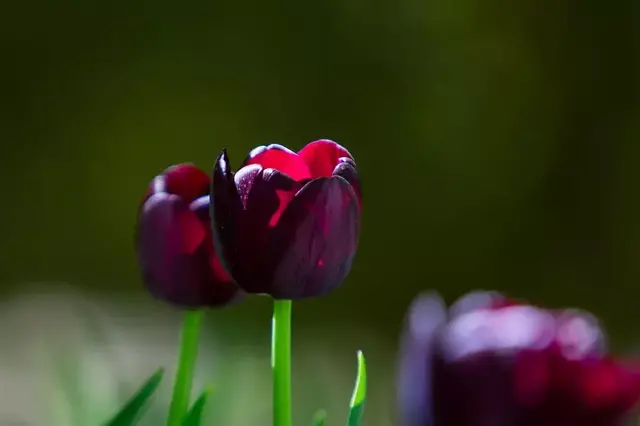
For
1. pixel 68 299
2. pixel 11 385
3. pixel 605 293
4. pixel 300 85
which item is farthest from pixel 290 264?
pixel 605 293

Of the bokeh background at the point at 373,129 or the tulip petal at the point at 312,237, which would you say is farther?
the bokeh background at the point at 373,129

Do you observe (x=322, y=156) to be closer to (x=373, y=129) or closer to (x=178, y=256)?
(x=178, y=256)

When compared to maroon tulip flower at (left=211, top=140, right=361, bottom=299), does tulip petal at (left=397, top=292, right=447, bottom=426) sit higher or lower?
lower

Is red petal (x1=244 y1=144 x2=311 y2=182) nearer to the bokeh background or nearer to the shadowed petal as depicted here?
the shadowed petal

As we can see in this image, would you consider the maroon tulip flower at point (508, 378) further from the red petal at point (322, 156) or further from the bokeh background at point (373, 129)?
the bokeh background at point (373, 129)

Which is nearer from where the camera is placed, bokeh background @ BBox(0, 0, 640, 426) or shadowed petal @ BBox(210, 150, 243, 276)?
shadowed petal @ BBox(210, 150, 243, 276)

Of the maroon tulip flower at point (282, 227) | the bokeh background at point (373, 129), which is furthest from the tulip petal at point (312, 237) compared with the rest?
the bokeh background at point (373, 129)

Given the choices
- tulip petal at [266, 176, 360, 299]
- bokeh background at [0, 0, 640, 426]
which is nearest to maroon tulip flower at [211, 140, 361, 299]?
tulip petal at [266, 176, 360, 299]
